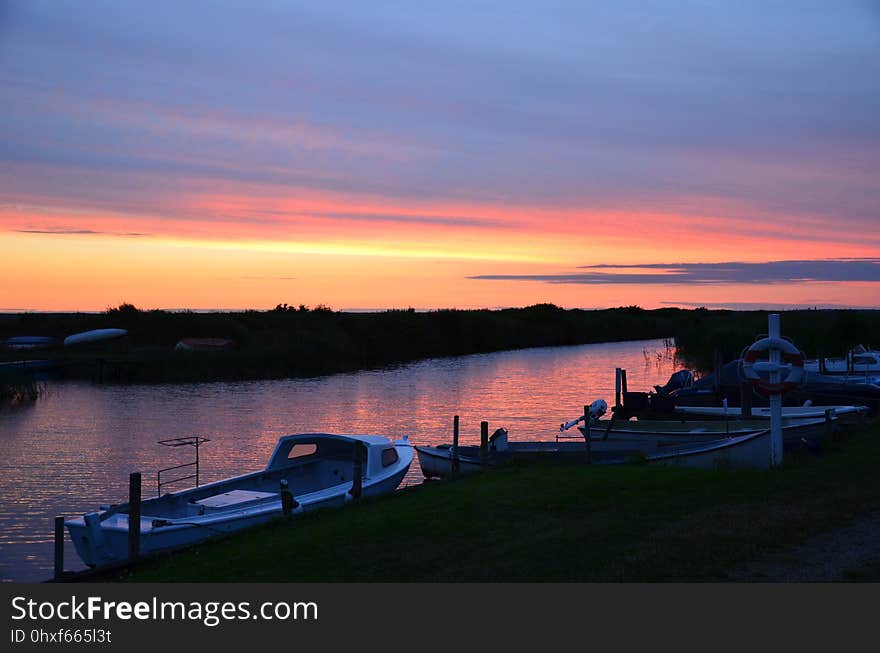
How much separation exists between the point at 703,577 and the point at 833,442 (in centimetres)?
1463

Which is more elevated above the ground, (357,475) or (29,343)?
(29,343)

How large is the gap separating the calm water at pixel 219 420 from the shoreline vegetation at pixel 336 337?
4695 millimetres

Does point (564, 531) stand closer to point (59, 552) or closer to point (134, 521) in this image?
point (134, 521)

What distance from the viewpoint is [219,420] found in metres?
36.7

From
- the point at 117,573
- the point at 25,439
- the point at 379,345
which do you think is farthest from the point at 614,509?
the point at 379,345

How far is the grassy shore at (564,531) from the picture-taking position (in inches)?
395

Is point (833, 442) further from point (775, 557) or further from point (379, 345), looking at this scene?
point (379, 345)

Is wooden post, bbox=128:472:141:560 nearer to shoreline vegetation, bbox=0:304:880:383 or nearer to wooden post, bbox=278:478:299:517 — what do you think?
wooden post, bbox=278:478:299:517

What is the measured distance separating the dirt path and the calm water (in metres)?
12.4

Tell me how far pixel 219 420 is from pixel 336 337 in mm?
39989

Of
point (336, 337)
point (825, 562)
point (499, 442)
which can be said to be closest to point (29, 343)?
point (336, 337)

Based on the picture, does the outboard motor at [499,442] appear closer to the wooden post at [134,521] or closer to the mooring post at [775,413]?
the mooring post at [775,413]
